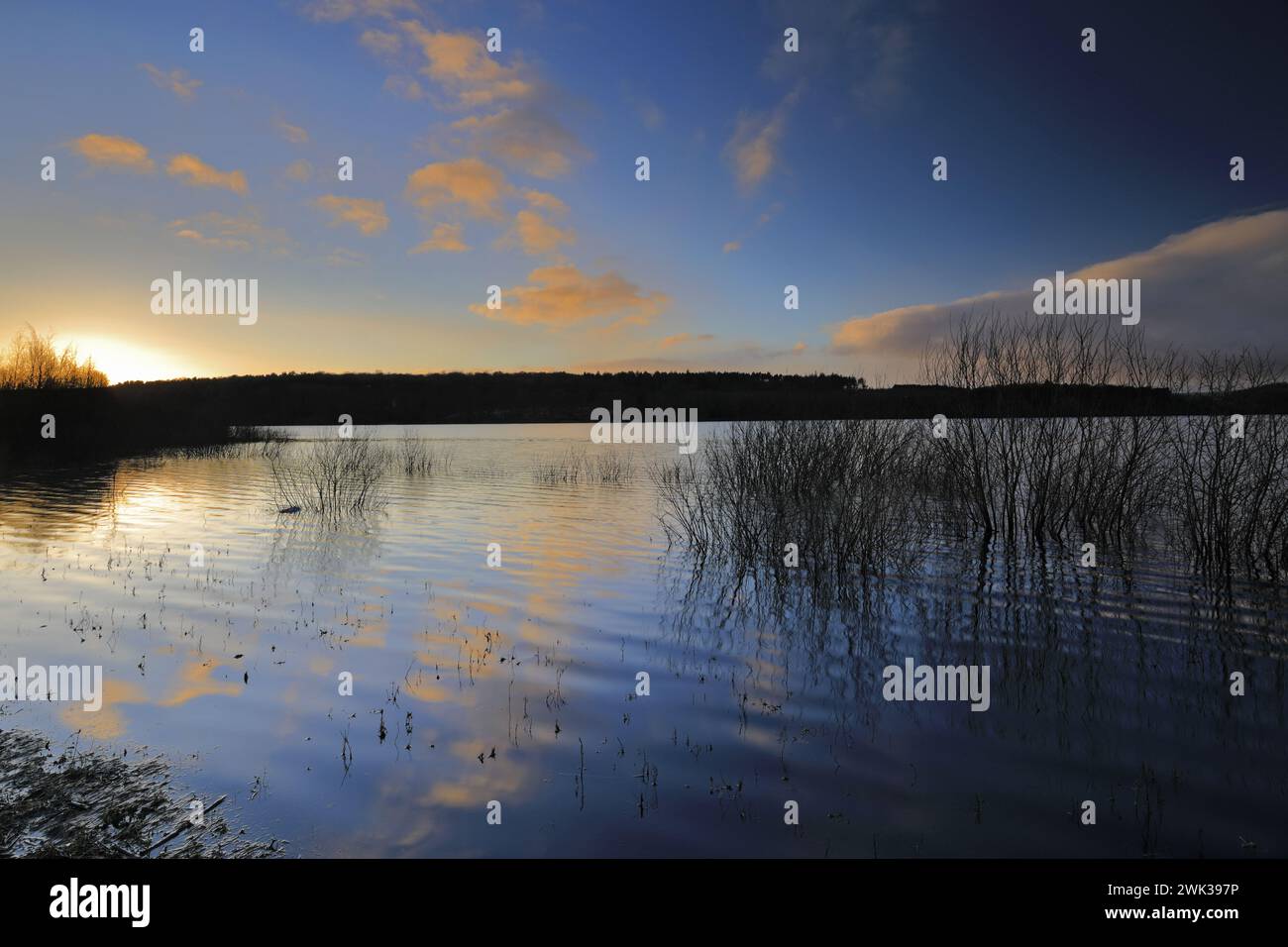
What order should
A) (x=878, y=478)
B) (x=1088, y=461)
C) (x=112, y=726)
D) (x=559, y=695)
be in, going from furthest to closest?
1. (x=1088, y=461)
2. (x=878, y=478)
3. (x=559, y=695)
4. (x=112, y=726)

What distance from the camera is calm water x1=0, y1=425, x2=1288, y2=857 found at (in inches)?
179

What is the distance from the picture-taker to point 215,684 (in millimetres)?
7020

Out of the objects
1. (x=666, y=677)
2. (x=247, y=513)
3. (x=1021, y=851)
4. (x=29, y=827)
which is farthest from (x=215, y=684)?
(x=247, y=513)

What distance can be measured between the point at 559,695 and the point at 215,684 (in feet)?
11.2

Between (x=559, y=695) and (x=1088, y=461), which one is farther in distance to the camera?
(x=1088, y=461)

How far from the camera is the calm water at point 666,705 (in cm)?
455

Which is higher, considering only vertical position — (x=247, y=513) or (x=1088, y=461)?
(x=1088, y=461)

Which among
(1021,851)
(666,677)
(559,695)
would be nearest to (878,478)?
(666,677)

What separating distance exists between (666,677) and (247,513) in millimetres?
16931

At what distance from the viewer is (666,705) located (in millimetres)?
6578

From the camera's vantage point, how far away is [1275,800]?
471 centimetres
